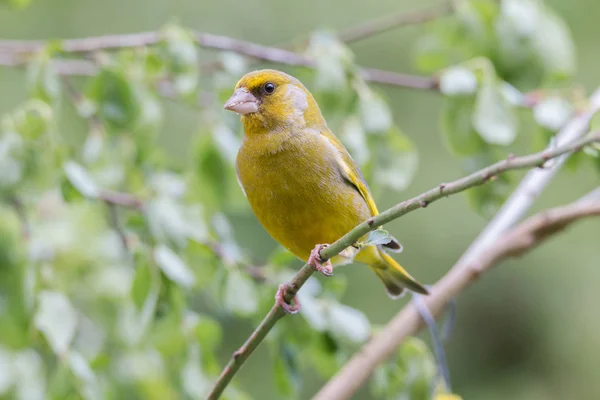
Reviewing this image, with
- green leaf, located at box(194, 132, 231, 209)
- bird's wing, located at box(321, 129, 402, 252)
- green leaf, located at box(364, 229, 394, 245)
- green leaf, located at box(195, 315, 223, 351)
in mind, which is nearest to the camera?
green leaf, located at box(364, 229, 394, 245)

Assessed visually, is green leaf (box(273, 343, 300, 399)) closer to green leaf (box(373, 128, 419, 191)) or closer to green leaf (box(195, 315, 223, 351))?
green leaf (box(195, 315, 223, 351))

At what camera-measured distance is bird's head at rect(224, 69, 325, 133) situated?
215 centimetres

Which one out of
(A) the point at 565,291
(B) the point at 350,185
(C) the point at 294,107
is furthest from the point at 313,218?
(A) the point at 565,291

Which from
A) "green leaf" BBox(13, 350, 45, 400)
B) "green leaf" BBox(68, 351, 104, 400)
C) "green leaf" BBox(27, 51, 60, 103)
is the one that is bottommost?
"green leaf" BBox(68, 351, 104, 400)

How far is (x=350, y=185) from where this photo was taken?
84.2 inches

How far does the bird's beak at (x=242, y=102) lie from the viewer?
2.13 m

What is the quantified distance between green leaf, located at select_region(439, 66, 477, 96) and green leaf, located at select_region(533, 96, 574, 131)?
0.18 metres

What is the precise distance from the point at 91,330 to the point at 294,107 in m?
1.91

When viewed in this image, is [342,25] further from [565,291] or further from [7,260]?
[7,260]

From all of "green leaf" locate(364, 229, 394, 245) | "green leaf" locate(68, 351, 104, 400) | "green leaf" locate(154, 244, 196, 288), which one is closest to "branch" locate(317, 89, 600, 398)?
"green leaf" locate(154, 244, 196, 288)

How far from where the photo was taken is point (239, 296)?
2.39 metres

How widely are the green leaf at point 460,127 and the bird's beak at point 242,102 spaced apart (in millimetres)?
550

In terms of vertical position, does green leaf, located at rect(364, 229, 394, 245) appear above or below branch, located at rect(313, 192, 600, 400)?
below

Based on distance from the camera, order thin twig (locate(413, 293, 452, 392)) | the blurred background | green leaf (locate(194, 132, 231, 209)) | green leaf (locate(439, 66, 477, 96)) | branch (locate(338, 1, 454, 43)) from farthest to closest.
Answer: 1. the blurred background
2. branch (locate(338, 1, 454, 43))
3. green leaf (locate(194, 132, 231, 209))
4. green leaf (locate(439, 66, 477, 96))
5. thin twig (locate(413, 293, 452, 392))
